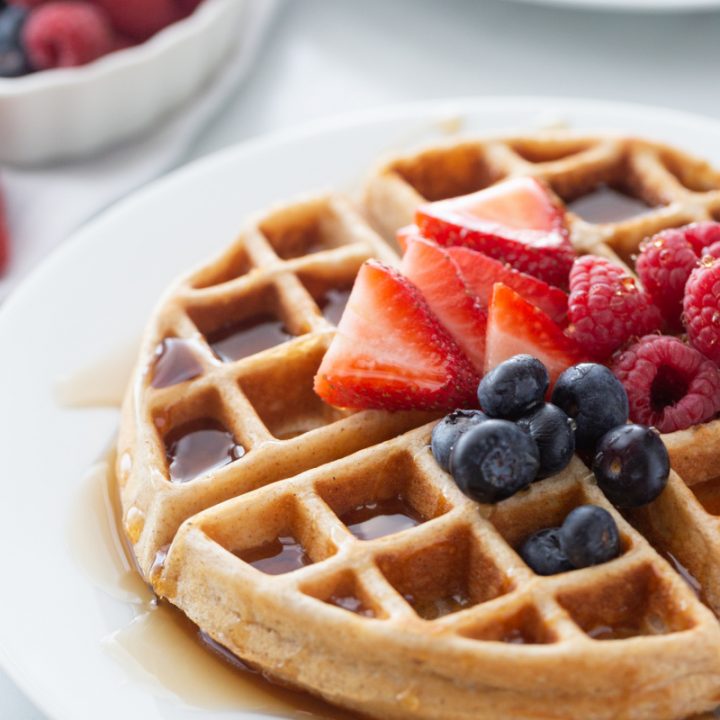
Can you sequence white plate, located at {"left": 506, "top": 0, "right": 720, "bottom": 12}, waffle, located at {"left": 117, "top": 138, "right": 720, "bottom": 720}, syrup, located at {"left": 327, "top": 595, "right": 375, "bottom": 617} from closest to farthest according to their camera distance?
1. waffle, located at {"left": 117, "top": 138, "right": 720, "bottom": 720}
2. syrup, located at {"left": 327, "top": 595, "right": 375, "bottom": 617}
3. white plate, located at {"left": 506, "top": 0, "right": 720, "bottom": 12}

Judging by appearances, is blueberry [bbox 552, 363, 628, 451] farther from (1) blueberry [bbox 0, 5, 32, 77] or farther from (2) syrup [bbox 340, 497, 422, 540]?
(1) blueberry [bbox 0, 5, 32, 77]

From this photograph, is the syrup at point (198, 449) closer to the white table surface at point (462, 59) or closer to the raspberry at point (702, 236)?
the raspberry at point (702, 236)

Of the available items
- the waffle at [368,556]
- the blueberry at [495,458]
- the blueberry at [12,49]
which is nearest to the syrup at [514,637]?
the waffle at [368,556]

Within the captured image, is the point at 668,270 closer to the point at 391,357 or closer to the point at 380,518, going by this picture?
the point at 391,357

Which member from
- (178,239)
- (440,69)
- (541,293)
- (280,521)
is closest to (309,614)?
(280,521)

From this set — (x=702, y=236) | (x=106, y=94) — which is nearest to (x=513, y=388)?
(x=702, y=236)

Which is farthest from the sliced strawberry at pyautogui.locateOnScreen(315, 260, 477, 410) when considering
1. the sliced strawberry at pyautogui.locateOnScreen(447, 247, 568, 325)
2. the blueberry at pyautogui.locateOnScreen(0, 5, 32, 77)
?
the blueberry at pyautogui.locateOnScreen(0, 5, 32, 77)

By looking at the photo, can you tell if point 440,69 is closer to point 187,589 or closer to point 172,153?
Answer: point 172,153
